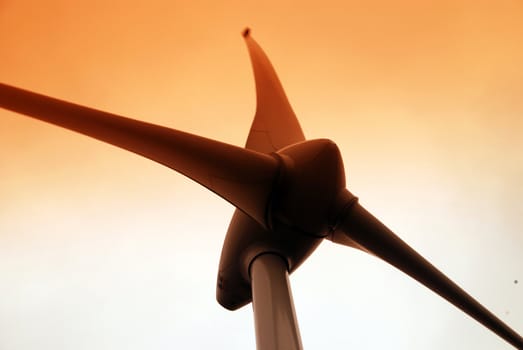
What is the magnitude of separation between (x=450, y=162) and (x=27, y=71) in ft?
3.38

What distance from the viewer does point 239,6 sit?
1.34 metres

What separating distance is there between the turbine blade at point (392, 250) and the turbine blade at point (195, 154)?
110mm

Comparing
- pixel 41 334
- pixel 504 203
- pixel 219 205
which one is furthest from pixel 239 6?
pixel 41 334

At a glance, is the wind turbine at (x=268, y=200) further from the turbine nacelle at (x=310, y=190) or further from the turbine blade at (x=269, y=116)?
the turbine blade at (x=269, y=116)

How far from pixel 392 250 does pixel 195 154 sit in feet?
0.85

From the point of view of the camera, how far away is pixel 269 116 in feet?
2.62

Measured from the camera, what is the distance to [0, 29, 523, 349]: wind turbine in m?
0.58

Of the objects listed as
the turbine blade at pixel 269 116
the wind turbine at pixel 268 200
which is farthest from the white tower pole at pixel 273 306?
the turbine blade at pixel 269 116

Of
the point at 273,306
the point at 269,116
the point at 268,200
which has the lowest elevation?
the point at 273,306

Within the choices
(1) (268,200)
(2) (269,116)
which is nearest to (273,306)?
(1) (268,200)

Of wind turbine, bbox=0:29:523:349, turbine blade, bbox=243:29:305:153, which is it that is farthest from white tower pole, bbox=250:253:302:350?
turbine blade, bbox=243:29:305:153

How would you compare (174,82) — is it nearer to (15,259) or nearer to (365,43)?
(365,43)

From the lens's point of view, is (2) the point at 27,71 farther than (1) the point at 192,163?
Yes

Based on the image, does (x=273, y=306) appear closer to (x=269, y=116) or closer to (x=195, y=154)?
(x=195, y=154)
